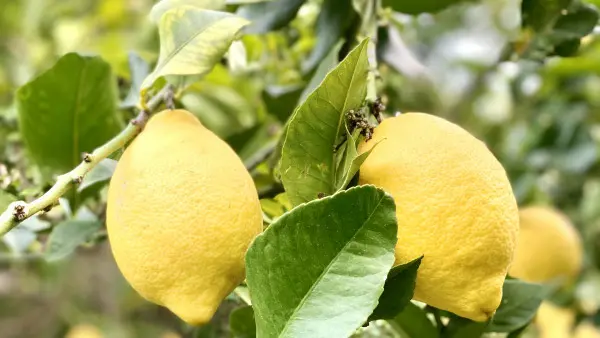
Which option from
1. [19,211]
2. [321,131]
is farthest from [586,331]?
[19,211]

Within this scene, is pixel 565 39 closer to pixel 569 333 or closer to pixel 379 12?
pixel 379 12

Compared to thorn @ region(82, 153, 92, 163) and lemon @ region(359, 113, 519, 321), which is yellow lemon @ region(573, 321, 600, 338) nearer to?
lemon @ region(359, 113, 519, 321)

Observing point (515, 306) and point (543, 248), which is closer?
point (515, 306)

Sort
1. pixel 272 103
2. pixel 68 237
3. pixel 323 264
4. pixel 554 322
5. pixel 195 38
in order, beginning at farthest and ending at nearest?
pixel 554 322
pixel 272 103
pixel 68 237
pixel 195 38
pixel 323 264

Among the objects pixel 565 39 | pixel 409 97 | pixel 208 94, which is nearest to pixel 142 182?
pixel 565 39

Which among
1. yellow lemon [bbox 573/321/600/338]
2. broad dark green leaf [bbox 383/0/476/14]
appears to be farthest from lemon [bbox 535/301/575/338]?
broad dark green leaf [bbox 383/0/476/14]

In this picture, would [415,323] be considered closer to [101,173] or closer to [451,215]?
[451,215]
